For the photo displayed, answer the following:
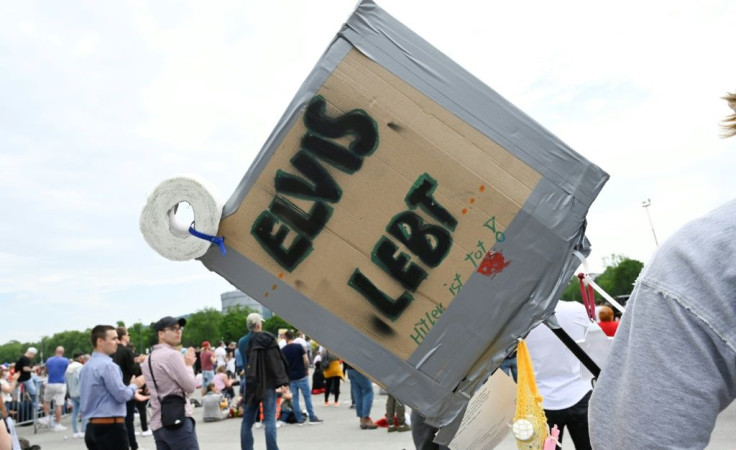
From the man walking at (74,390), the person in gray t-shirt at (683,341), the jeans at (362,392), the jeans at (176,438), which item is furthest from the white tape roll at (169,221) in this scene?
the man walking at (74,390)

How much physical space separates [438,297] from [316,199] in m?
0.57

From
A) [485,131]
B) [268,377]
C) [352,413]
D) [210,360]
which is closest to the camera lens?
[485,131]

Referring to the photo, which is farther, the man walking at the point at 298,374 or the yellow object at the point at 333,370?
the yellow object at the point at 333,370

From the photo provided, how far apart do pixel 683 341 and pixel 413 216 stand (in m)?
1.41

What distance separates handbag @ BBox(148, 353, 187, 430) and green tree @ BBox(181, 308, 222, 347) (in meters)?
112

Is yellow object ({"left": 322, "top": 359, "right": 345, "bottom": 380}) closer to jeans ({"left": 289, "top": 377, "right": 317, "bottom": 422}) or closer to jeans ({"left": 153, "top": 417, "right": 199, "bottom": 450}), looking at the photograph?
jeans ({"left": 289, "top": 377, "right": 317, "bottom": 422})

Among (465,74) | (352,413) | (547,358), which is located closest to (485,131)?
(465,74)

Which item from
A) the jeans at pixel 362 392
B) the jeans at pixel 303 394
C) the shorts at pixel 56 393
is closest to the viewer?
Answer: the jeans at pixel 362 392

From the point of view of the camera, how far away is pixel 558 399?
16.5ft

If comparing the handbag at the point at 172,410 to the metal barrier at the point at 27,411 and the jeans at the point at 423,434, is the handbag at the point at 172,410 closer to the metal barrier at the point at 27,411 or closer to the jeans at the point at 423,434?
the jeans at the point at 423,434

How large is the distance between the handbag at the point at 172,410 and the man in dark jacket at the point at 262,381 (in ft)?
8.28

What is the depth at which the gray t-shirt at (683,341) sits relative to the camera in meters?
1.08

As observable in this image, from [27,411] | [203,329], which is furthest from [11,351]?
[27,411]

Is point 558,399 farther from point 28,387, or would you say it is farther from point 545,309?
point 28,387
